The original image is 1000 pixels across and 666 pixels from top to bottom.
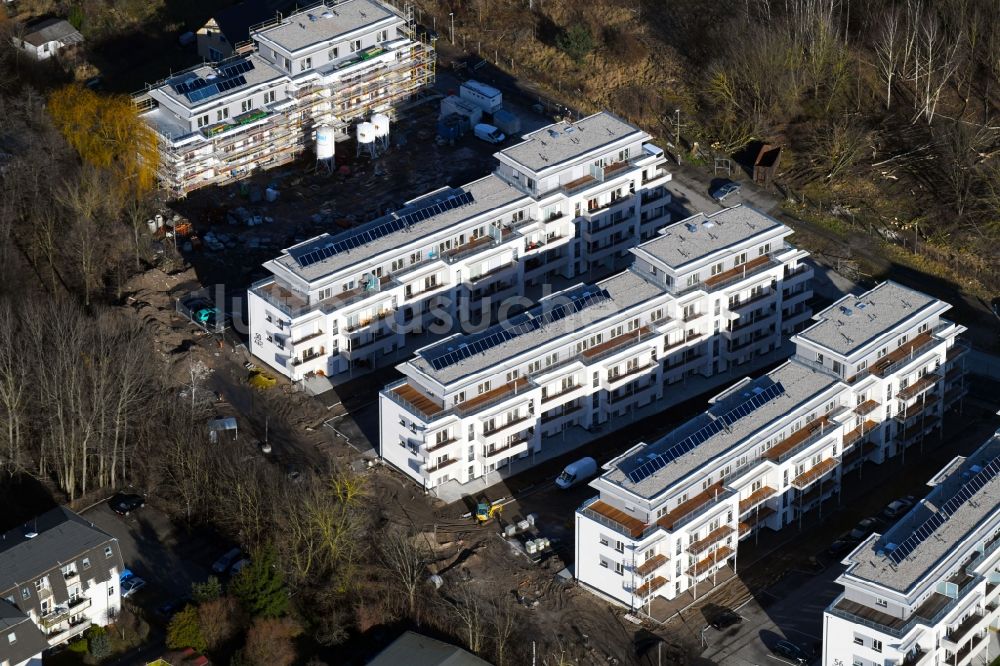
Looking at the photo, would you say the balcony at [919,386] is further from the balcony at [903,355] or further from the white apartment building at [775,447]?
the balcony at [903,355]

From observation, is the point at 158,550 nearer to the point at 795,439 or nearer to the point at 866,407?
the point at 795,439

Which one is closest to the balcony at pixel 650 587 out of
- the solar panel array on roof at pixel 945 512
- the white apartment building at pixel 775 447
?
the white apartment building at pixel 775 447

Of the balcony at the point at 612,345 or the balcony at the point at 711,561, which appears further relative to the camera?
the balcony at the point at 612,345

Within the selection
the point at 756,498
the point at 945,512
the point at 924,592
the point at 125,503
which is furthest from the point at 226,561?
the point at 945,512

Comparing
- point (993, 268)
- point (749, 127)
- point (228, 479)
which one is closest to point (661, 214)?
point (749, 127)

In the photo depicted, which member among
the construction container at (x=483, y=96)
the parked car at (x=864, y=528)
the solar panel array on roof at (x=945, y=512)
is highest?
the solar panel array on roof at (x=945, y=512)

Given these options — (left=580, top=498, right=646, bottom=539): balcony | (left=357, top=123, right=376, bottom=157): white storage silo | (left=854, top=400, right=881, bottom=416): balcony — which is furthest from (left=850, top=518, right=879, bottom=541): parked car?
(left=357, top=123, right=376, bottom=157): white storage silo

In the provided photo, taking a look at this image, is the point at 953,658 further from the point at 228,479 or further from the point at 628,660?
the point at 228,479
